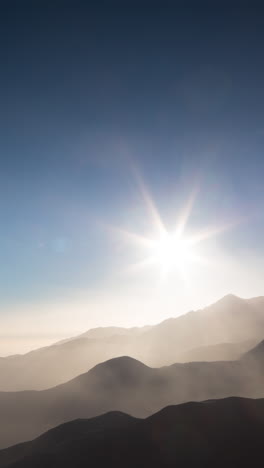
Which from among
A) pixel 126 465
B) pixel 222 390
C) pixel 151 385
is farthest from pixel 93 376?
pixel 126 465

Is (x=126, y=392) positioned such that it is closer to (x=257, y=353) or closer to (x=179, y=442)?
(x=257, y=353)

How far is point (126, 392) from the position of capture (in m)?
100

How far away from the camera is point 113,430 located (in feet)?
154

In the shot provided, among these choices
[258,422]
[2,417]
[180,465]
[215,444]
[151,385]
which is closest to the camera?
[180,465]

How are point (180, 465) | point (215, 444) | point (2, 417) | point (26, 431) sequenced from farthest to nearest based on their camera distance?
1. point (2, 417)
2. point (26, 431)
3. point (215, 444)
4. point (180, 465)

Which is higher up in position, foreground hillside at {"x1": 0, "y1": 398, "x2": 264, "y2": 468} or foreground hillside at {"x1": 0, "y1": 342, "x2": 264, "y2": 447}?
foreground hillside at {"x1": 0, "y1": 342, "x2": 264, "y2": 447}

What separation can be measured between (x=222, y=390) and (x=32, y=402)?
174ft

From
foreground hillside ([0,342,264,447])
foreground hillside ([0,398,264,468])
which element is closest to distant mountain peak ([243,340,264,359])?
foreground hillside ([0,342,264,447])

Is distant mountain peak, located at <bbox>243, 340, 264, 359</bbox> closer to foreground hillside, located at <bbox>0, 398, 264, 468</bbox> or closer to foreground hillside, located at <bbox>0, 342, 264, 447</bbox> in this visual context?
foreground hillside, located at <bbox>0, 342, 264, 447</bbox>

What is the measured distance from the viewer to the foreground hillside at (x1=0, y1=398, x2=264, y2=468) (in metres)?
37.6

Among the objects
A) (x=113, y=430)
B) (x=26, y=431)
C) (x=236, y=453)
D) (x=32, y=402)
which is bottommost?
(x=236, y=453)

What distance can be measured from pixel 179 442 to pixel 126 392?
63232mm

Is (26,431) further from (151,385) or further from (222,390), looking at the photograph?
(222,390)

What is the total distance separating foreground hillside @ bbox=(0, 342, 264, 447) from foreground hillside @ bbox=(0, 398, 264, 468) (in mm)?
41773
